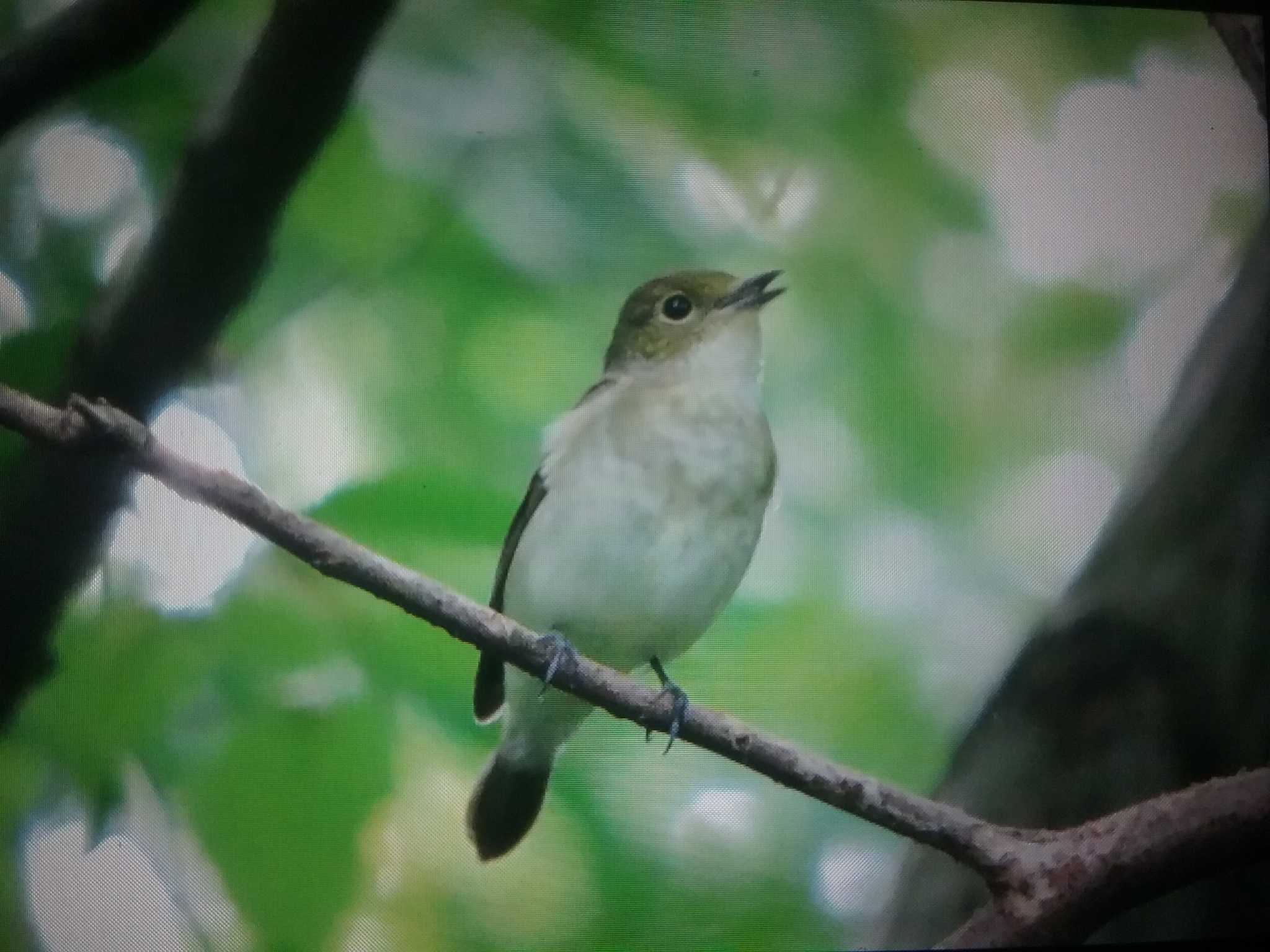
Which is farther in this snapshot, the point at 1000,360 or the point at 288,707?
the point at 1000,360

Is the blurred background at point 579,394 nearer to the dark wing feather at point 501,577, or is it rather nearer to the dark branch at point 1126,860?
the dark wing feather at point 501,577

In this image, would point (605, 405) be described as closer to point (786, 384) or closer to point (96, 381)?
point (786, 384)

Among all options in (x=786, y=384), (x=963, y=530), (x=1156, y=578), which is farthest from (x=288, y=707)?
(x=1156, y=578)

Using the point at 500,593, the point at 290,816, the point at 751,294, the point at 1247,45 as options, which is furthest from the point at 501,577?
the point at 1247,45

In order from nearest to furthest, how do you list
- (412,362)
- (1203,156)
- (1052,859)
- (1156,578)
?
(1052,859), (412,362), (1156,578), (1203,156)

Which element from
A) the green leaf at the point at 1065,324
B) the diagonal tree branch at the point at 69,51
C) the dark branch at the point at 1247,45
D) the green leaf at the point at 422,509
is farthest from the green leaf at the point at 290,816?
the dark branch at the point at 1247,45

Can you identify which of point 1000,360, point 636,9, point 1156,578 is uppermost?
point 636,9

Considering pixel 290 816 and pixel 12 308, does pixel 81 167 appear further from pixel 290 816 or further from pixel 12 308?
pixel 290 816
